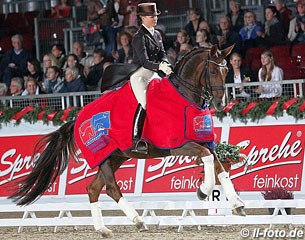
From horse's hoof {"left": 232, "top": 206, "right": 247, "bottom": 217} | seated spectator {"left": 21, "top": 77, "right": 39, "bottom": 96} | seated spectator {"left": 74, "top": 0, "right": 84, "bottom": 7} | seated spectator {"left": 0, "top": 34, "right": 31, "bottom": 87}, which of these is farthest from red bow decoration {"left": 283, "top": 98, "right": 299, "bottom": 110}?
seated spectator {"left": 74, "top": 0, "right": 84, "bottom": 7}

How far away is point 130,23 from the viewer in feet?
58.8

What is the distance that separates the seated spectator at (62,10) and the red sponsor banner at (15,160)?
5603mm

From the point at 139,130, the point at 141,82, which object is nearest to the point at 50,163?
the point at 139,130

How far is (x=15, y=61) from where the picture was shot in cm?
1827

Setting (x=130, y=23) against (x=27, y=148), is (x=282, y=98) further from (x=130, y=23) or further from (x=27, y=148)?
(x=130, y=23)

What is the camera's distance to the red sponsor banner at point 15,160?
583 inches

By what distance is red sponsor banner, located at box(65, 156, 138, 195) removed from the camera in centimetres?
1410

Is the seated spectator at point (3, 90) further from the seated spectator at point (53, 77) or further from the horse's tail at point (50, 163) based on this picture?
the horse's tail at point (50, 163)

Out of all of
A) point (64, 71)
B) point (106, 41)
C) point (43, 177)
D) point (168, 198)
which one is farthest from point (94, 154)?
point (106, 41)

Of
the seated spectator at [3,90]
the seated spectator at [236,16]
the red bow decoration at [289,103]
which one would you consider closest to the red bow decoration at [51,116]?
the seated spectator at [3,90]

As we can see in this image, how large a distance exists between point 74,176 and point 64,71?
2.55 meters

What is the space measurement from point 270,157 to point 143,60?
129 inches

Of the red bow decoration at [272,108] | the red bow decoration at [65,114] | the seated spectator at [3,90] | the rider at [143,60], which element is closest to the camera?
the rider at [143,60]

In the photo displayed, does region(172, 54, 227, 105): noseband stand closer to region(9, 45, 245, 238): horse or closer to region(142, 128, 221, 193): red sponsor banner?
region(9, 45, 245, 238): horse
